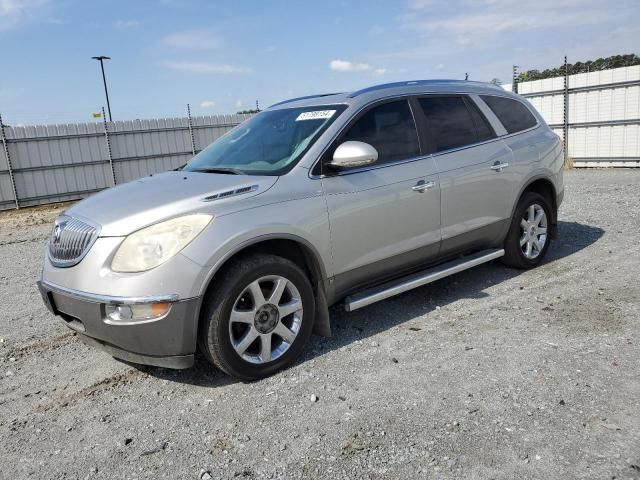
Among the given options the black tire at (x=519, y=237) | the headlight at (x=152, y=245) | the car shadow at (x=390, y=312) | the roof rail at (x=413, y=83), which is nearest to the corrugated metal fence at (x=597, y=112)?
the car shadow at (x=390, y=312)

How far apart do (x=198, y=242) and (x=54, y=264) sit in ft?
3.67

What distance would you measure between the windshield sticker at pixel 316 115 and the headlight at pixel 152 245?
147cm

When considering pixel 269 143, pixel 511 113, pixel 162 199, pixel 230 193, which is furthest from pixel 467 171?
pixel 162 199

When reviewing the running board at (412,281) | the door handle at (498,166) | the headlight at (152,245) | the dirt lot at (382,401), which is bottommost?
the dirt lot at (382,401)

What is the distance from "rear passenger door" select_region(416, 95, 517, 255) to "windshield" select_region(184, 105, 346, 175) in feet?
3.31

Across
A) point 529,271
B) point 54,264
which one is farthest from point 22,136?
point 529,271

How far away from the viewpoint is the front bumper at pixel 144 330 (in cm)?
308

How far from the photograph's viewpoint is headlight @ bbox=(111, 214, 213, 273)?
308 centimetres

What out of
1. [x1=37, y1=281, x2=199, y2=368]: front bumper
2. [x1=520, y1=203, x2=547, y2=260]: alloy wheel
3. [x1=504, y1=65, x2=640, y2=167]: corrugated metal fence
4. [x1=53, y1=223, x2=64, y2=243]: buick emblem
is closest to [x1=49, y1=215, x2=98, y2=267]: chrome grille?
[x1=53, y1=223, x2=64, y2=243]: buick emblem

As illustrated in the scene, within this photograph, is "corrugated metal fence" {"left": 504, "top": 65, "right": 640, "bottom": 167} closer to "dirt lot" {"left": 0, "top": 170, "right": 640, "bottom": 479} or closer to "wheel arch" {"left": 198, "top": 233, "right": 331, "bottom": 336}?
"dirt lot" {"left": 0, "top": 170, "right": 640, "bottom": 479}

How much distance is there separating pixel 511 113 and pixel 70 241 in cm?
427

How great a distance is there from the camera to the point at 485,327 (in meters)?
4.15

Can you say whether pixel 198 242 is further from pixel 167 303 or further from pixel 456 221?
pixel 456 221

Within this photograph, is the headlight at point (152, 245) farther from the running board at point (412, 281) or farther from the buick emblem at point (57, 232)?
the running board at point (412, 281)
